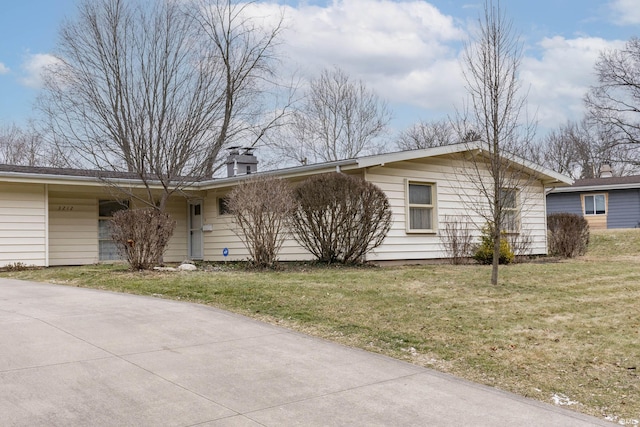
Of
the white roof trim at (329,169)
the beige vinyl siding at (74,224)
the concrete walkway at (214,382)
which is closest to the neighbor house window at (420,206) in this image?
the white roof trim at (329,169)

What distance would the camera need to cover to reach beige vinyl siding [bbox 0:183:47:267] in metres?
15.0

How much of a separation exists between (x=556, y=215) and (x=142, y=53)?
42.0ft

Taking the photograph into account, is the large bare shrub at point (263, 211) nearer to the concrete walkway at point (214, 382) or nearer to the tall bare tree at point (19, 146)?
the concrete walkway at point (214, 382)

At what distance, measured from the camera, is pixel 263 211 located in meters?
12.3

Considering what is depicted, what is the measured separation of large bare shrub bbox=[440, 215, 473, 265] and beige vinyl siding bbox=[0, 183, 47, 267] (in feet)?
34.5

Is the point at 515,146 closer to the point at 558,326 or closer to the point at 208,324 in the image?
the point at 558,326

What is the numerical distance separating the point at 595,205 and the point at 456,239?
17183 mm

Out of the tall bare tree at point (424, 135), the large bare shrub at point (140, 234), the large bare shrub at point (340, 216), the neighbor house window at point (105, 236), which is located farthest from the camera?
the tall bare tree at point (424, 135)

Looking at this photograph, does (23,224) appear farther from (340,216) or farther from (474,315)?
(474,315)

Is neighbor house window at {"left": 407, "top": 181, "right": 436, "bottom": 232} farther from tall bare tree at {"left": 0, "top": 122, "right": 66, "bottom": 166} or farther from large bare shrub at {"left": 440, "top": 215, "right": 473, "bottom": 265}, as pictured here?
tall bare tree at {"left": 0, "top": 122, "right": 66, "bottom": 166}

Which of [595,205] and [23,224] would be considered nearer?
[23,224]

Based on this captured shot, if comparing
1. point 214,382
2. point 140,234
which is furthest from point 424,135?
point 214,382

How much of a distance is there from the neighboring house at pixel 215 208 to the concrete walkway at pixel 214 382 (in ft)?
24.1

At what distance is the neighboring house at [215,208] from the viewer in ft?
47.2
